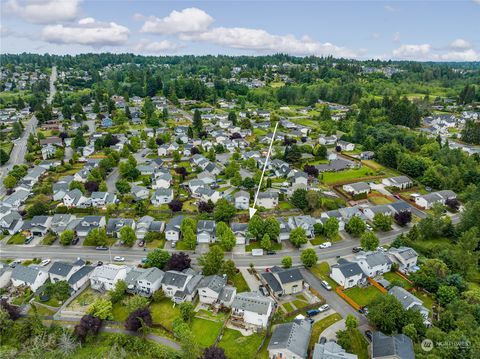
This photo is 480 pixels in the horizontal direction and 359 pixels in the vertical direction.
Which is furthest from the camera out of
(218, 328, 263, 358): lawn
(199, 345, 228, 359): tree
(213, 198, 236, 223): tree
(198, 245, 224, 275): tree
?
(213, 198, 236, 223): tree

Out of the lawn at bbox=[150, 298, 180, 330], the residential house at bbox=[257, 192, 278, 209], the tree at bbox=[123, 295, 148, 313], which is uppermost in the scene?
the residential house at bbox=[257, 192, 278, 209]

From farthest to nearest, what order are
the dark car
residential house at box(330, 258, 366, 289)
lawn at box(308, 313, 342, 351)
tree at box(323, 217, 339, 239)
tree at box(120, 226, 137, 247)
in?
tree at box(323, 217, 339, 239) → tree at box(120, 226, 137, 247) → residential house at box(330, 258, 366, 289) → the dark car → lawn at box(308, 313, 342, 351)

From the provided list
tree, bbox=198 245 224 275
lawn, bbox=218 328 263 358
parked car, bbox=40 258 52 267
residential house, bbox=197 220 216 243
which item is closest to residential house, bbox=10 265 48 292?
parked car, bbox=40 258 52 267

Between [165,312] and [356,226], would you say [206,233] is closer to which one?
[165,312]

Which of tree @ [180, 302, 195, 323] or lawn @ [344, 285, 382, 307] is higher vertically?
tree @ [180, 302, 195, 323]

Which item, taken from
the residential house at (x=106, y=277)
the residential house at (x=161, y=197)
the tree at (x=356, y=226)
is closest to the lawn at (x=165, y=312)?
the residential house at (x=106, y=277)

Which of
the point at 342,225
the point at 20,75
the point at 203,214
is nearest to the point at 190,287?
the point at 203,214

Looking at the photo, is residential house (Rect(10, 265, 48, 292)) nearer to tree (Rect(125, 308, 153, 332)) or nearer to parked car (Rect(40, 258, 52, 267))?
parked car (Rect(40, 258, 52, 267))

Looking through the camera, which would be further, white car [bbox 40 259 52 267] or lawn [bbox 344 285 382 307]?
white car [bbox 40 259 52 267]
